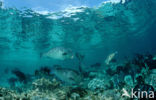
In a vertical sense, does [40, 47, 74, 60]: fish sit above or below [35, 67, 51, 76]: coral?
above

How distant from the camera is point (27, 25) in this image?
61.2 feet

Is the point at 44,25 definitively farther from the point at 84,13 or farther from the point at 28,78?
the point at 28,78

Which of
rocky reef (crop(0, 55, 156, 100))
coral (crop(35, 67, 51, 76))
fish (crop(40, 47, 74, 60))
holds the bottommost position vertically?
rocky reef (crop(0, 55, 156, 100))

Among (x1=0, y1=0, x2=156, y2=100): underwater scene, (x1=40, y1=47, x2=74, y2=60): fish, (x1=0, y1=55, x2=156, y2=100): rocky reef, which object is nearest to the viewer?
(x1=0, y1=55, x2=156, y2=100): rocky reef

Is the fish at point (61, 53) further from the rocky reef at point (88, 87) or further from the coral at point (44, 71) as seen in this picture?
the coral at point (44, 71)

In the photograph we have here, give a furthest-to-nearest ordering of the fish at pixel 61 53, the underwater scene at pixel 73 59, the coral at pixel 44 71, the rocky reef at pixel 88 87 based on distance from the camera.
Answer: the coral at pixel 44 71 < the fish at pixel 61 53 < the underwater scene at pixel 73 59 < the rocky reef at pixel 88 87

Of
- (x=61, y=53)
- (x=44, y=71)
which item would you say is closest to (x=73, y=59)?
(x=44, y=71)

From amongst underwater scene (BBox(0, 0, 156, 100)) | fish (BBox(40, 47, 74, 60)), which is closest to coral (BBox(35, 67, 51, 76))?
underwater scene (BBox(0, 0, 156, 100))

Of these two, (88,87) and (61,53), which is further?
(88,87)

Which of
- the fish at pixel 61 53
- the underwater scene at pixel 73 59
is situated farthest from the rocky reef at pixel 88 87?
the fish at pixel 61 53

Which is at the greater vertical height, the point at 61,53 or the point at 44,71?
the point at 61,53

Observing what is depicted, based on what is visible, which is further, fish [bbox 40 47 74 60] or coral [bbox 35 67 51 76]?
coral [bbox 35 67 51 76]

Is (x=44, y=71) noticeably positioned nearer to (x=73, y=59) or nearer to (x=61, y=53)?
(x=61, y=53)

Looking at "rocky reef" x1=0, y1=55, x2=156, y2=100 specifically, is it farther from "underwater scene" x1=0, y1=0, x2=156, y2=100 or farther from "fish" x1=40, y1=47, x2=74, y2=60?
"fish" x1=40, y1=47, x2=74, y2=60
